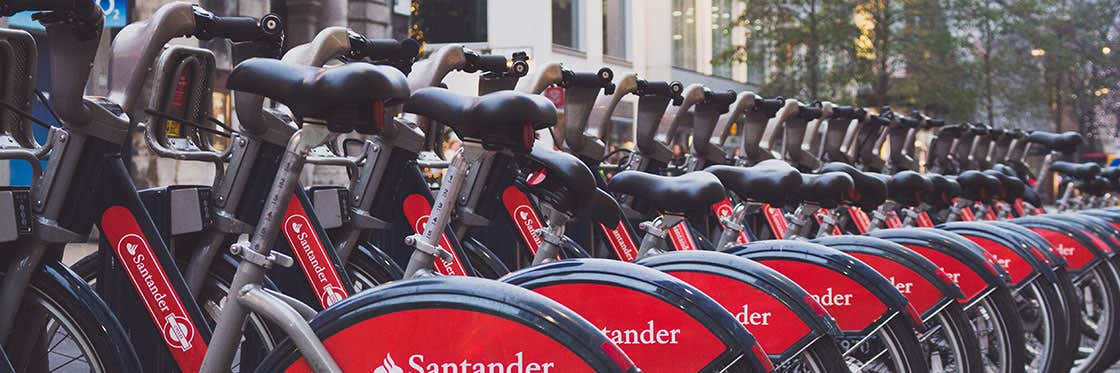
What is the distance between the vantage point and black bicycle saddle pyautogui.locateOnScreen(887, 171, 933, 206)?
6.06m

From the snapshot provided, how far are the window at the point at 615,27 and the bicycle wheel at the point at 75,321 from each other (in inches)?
723

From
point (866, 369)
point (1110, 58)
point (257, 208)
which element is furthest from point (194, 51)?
point (1110, 58)

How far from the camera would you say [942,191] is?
21.9 feet

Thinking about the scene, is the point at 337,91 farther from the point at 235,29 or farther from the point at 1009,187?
the point at 1009,187

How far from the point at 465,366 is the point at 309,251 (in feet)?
5.01

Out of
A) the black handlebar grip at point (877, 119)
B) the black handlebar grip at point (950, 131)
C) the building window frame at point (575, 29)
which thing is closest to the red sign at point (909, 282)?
the black handlebar grip at point (877, 119)

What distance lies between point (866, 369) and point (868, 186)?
4.43 ft

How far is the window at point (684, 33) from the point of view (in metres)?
27.0

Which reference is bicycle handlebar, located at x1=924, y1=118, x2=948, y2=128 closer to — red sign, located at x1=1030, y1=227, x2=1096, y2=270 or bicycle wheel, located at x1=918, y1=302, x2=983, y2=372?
red sign, located at x1=1030, y1=227, x2=1096, y2=270

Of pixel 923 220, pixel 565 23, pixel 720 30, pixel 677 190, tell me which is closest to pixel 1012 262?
pixel 923 220

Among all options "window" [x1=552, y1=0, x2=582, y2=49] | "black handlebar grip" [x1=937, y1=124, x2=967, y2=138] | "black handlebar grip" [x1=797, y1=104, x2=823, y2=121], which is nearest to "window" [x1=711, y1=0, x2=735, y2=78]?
"window" [x1=552, y1=0, x2=582, y2=49]

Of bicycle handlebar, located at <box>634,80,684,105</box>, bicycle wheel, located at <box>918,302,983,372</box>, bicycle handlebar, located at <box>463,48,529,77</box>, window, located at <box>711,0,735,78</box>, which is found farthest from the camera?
window, located at <box>711,0,735,78</box>

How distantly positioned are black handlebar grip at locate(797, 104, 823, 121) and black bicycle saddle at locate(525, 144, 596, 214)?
4.58 meters

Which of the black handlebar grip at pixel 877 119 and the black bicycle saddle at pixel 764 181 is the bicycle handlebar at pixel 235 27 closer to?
the black bicycle saddle at pixel 764 181
